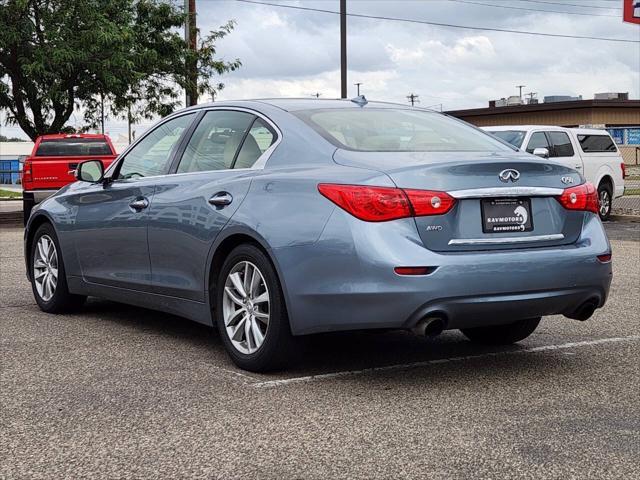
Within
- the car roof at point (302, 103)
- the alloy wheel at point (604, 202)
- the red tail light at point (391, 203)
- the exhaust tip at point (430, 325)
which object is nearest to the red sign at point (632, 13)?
the alloy wheel at point (604, 202)

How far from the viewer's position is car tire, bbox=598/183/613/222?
20125mm

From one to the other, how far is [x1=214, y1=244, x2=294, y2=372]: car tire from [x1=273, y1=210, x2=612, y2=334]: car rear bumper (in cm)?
13

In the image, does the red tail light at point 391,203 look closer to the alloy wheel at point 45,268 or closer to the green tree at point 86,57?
the alloy wheel at point 45,268

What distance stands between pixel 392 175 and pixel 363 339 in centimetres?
190

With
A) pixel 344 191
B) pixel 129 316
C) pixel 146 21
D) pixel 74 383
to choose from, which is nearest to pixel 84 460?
pixel 74 383

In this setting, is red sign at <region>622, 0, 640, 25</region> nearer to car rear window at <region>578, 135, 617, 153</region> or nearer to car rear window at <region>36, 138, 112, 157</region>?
car rear window at <region>578, 135, 617, 153</region>

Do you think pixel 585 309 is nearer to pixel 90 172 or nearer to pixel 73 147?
pixel 90 172

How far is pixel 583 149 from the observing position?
1997 centimetres

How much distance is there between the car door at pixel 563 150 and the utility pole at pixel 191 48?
34.3 ft

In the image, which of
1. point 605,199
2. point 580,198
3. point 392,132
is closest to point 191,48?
point 605,199

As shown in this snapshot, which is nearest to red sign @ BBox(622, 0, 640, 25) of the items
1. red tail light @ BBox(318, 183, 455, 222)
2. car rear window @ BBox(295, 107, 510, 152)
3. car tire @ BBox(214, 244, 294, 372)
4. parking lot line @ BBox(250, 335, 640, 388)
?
parking lot line @ BBox(250, 335, 640, 388)

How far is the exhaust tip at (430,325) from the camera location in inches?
194

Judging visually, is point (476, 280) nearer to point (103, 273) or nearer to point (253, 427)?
point (253, 427)

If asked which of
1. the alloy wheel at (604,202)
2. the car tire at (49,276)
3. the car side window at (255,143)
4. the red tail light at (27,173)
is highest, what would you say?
the car side window at (255,143)
